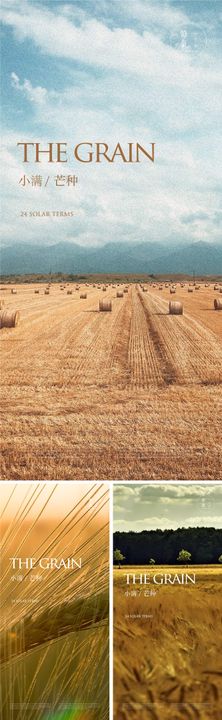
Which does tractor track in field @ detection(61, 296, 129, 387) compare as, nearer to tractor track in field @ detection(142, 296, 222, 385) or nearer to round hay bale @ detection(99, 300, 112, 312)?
round hay bale @ detection(99, 300, 112, 312)

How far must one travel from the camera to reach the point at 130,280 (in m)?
9.15

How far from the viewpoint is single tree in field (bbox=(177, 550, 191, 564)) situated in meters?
4.38

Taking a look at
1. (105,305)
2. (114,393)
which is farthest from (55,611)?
(105,305)

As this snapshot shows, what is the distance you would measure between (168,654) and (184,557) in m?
0.47

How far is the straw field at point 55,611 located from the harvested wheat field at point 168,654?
89mm

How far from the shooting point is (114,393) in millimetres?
7902

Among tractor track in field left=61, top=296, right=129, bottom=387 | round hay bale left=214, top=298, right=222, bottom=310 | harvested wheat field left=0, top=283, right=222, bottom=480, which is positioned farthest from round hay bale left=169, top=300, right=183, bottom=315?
tractor track in field left=61, top=296, right=129, bottom=387

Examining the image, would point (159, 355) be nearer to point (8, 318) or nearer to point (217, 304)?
point (8, 318)


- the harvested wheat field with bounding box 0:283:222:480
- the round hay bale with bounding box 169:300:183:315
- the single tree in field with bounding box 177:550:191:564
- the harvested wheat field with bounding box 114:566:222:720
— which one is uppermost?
the round hay bale with bounding box 169:300:183:315

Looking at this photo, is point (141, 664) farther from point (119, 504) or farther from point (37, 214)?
point (37, 214)

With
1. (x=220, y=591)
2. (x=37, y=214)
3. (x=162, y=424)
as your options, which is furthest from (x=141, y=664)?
(x=37, y=214)

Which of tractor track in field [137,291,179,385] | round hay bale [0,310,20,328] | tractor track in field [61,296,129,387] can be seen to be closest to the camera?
tractor track in field [61,296,129,387]

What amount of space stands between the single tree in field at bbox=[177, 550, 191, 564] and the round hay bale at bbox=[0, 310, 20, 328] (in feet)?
22.1

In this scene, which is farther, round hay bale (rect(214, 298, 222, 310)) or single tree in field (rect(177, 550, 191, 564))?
round hay bale (rect(214, 298, 222, 310))
